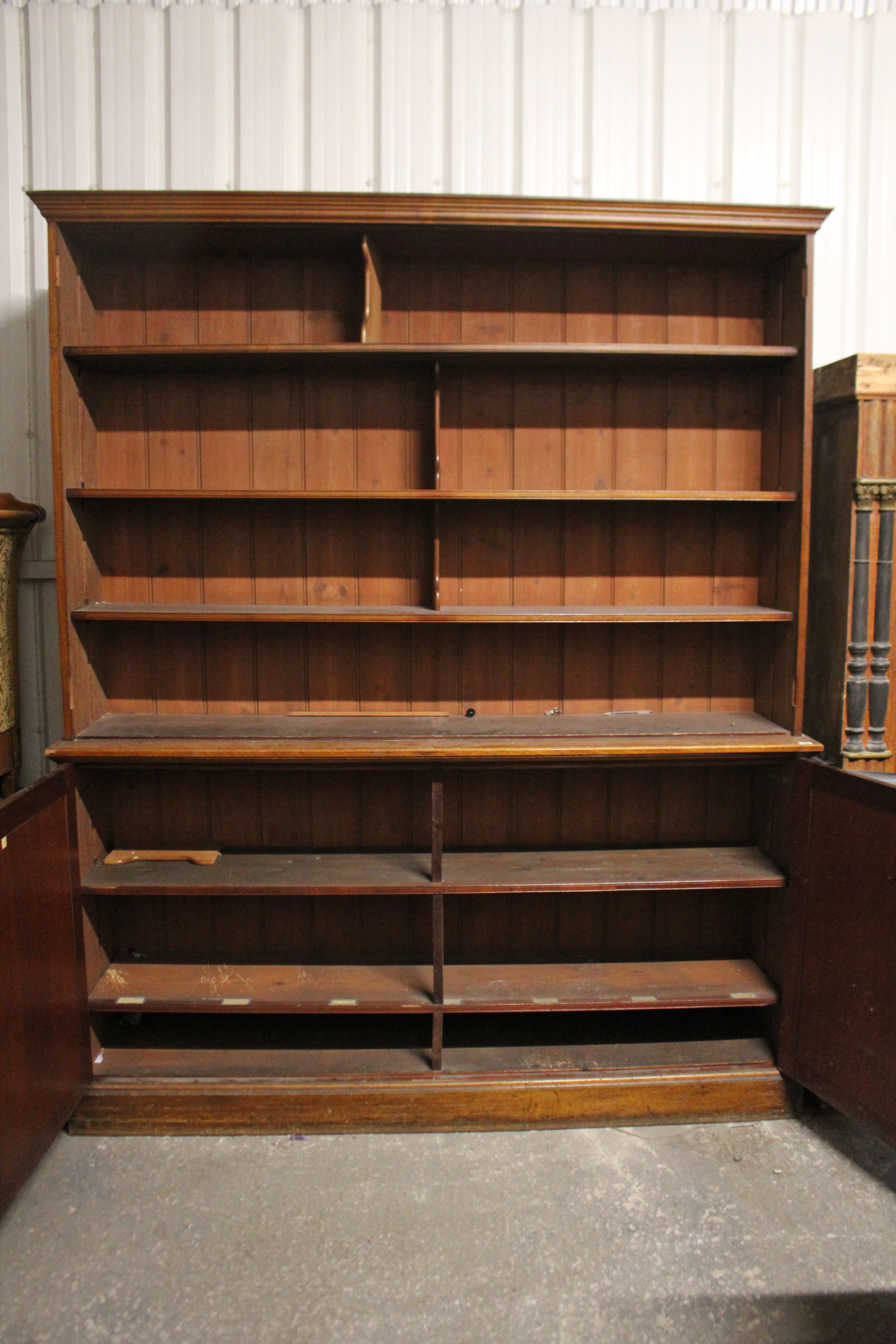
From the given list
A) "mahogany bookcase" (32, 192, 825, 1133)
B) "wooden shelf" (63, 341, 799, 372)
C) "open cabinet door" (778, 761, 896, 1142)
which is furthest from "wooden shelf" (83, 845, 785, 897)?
"wooden shelf" (63, 341, 799, 372)

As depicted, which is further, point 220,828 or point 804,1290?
point 220,828

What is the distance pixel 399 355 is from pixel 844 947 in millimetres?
1957

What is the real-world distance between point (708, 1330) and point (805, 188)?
10.2ft

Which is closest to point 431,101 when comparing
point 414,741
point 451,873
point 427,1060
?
point 414,741

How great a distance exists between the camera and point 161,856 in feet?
7.90

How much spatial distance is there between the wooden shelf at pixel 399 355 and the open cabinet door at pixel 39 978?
1.15 meters

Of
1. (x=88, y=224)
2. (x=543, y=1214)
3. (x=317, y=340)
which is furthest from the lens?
(x=317, y=340)

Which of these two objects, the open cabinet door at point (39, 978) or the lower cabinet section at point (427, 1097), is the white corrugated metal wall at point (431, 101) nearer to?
the open cabinet door at point (39, 978)

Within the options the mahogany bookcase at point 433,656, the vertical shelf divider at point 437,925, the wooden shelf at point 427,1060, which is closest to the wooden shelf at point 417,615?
the mahogany bookcase at point 433,656

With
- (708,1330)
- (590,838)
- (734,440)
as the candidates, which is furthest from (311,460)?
(708,1330)

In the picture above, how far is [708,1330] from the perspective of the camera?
1.64 m

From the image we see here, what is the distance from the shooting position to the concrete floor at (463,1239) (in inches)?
65.1

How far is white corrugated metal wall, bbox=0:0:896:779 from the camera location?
249cm

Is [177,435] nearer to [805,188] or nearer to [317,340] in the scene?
[317,340]
